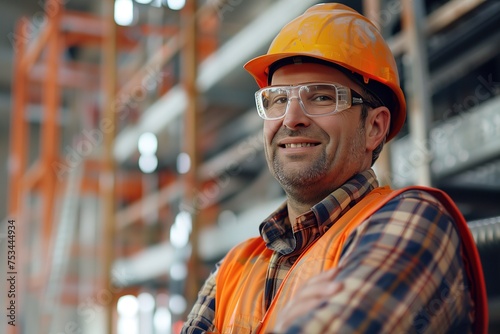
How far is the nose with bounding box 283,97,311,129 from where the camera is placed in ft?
6.41

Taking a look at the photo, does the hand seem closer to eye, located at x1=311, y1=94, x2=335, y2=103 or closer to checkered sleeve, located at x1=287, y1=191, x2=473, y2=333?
checkered sleeve, located at x1=287, y1=191, x2=473, y2=333

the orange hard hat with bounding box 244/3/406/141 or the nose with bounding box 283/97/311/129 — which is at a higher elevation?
the orange hard hat with bounding box 244/3/406/141

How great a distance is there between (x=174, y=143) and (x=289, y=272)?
6867 millimetres

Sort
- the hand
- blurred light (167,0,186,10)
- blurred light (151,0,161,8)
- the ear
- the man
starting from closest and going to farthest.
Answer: the hand < the man < the ear < blurred light (167,0,186,10) < blurred light (151,0,161,8)

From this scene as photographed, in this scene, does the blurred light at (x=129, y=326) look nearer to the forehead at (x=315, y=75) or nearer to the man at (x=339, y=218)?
the man at (x=339, y=218)

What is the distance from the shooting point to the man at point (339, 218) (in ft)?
4.69

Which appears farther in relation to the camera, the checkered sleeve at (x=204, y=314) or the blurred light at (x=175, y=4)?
the blurred light at (x=175, y=4)

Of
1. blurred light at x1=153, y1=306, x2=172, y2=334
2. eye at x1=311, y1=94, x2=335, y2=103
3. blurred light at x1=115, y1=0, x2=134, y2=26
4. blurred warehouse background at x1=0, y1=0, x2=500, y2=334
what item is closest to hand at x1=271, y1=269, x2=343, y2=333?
eye at x1=311, y1=94, x2=335, y2=103

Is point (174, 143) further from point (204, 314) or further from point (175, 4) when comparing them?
point (204, 314)

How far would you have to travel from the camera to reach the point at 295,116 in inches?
77.1

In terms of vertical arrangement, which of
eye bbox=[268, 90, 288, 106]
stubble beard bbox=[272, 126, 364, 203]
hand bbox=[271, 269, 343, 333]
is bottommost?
hand bbox=[271, 269, 343, 333]

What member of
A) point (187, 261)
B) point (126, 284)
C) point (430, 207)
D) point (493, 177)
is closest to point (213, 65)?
point (187, 261)

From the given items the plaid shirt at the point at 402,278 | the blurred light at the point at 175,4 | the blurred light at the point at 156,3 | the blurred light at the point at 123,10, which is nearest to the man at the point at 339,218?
the plaid shirt at the point at 402,278

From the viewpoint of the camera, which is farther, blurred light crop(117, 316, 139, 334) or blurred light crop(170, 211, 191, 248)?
blurred light crop(117, 316, 139, 334)
